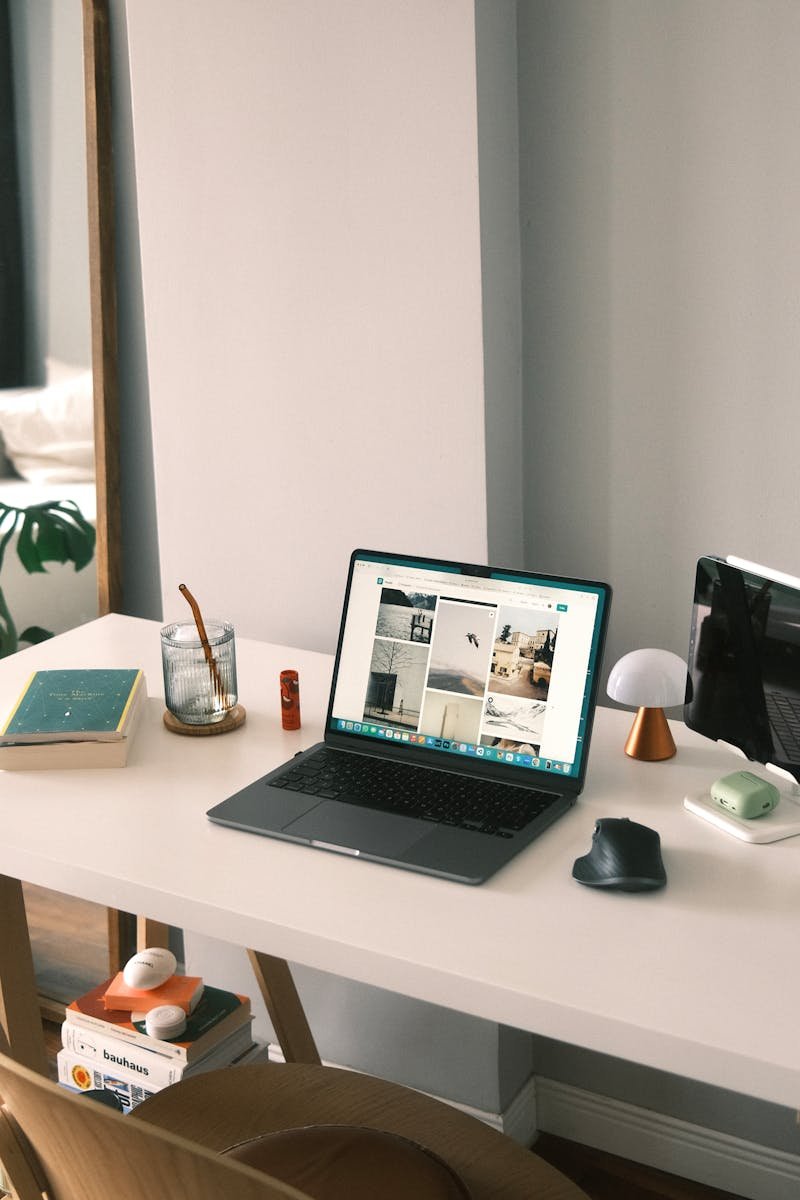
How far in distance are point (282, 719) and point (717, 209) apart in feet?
2.76

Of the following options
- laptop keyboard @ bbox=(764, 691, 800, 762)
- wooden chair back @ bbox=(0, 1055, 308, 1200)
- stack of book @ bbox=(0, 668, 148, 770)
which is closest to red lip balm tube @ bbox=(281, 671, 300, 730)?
stack of book @ bbox=(0, 668, 148, 770)

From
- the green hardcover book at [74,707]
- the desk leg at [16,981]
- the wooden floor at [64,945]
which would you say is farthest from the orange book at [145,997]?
the wooden floor at [64,945]

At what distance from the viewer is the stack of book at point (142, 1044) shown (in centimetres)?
172

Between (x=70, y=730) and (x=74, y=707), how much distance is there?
0.06 metres

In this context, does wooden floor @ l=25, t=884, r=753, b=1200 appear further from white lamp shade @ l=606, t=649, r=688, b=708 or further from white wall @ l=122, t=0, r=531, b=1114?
white lamp shade @ l=606, t=649, r=688, b=708

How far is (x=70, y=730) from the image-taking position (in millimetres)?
1550

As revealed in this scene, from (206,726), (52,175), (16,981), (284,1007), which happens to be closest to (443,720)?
(206,726)

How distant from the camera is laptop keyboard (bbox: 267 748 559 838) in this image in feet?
4.59

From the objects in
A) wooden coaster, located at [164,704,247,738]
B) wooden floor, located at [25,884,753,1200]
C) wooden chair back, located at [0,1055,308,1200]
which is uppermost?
wooden coaster, located at [164,704,247,738]

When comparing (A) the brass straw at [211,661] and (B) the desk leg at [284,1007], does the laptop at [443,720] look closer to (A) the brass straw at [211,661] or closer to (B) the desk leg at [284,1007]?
(A) the brass straw at [211,661]

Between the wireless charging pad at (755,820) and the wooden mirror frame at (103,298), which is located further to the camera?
the wooden mirror frame at (103,298)

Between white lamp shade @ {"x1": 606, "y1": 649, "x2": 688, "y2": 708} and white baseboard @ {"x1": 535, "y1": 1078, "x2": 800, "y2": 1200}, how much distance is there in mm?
807

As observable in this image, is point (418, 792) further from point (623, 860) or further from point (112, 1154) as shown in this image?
point (112, 1154)

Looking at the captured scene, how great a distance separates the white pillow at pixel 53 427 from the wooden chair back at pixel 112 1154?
140cm
